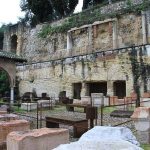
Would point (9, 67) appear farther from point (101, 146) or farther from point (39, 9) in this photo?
point (39, 9)

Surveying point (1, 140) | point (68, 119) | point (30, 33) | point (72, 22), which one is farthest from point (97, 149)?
point (30, 33)

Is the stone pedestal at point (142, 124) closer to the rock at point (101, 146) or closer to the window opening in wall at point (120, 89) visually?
the rock at point (101, 146)

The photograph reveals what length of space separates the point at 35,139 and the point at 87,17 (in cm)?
2768

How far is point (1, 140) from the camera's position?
6035 mm

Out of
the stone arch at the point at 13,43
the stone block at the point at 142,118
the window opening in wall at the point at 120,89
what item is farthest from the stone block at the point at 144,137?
the stone arch at the point at 13,43

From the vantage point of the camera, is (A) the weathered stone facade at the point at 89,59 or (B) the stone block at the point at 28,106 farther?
(A) the weathered stone facade at the point at 89,59

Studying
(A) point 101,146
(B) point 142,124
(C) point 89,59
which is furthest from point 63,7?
(A) point 101,146

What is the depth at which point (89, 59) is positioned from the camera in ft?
80.3

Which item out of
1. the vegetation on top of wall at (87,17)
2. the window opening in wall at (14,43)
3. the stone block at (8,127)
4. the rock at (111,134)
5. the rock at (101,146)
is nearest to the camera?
the rock at (101,146)

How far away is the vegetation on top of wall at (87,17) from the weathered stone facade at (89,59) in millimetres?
477

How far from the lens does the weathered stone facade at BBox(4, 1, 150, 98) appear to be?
75.5 ft

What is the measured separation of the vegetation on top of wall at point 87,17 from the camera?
2718 centimetres

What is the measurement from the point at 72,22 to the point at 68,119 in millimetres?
23620

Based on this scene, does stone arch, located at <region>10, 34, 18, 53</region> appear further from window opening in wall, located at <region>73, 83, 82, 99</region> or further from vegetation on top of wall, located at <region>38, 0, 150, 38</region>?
window opening in wall, located at <region>73, 83, 82, 99</region>
